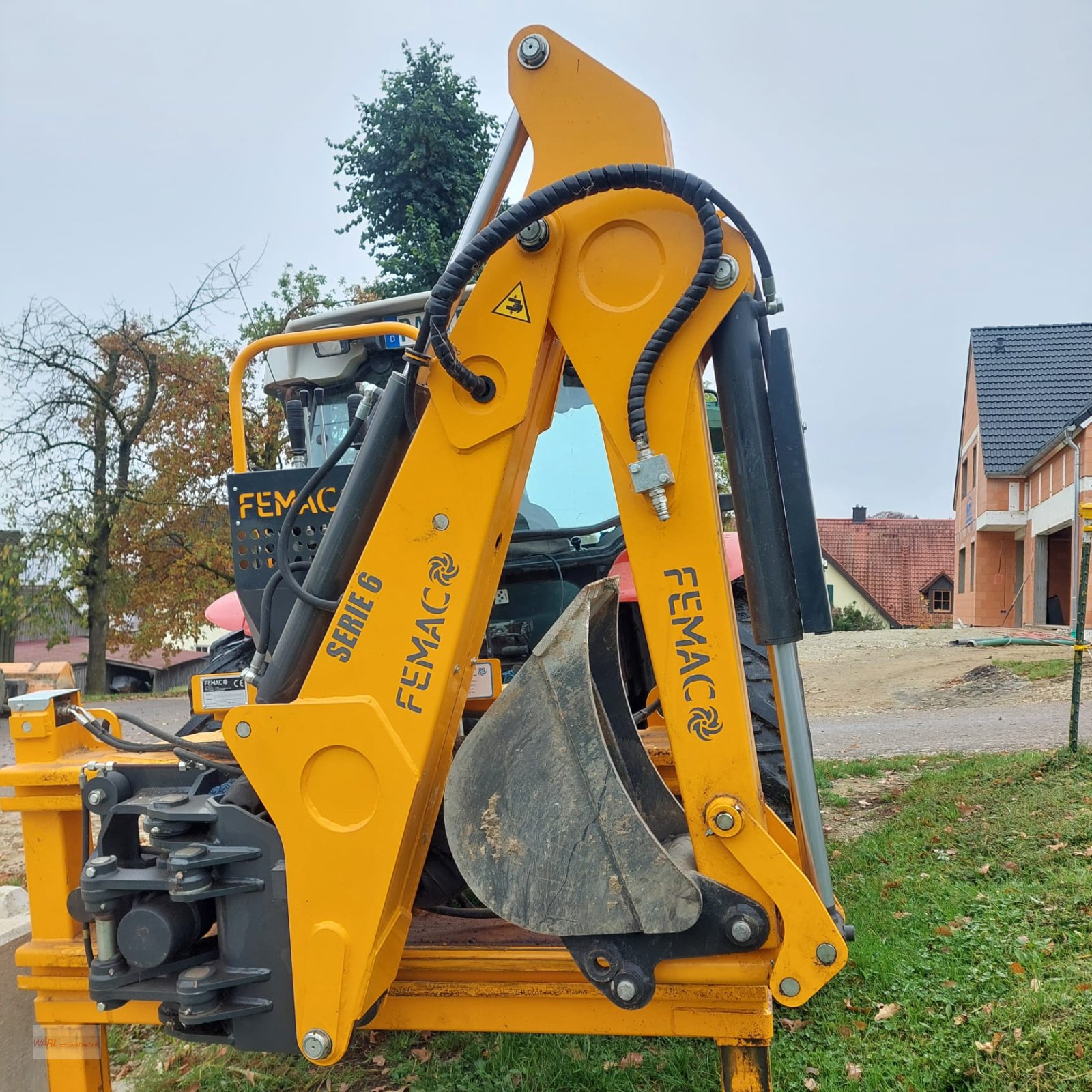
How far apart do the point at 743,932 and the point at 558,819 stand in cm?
50

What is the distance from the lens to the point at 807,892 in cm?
204

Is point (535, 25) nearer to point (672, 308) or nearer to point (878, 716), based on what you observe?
point (672, 308)

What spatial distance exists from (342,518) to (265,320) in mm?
19255

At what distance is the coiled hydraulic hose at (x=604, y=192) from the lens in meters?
2.03

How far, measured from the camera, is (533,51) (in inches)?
86.0

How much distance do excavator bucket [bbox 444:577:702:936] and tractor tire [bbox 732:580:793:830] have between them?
125cm

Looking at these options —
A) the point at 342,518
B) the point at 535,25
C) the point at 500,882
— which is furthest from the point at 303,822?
the point at 535,25

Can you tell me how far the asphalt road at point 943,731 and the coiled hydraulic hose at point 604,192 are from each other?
608cm

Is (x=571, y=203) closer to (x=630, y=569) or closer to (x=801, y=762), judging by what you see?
(x=801, y=762)

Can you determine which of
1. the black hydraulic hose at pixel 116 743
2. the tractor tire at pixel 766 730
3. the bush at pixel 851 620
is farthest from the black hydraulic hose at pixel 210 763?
the bush at pixel 851 620

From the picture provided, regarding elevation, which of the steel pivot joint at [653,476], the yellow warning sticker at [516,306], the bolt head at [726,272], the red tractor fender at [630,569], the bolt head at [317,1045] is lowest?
the bolt head at [317,1045]

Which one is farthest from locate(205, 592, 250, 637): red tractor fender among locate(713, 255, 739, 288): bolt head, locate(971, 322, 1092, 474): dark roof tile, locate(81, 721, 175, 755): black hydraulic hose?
locate(971, 322, 1092, 474): dark roof tile

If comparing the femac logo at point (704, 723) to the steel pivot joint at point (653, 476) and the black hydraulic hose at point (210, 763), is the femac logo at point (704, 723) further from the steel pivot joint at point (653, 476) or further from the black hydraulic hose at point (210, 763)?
the black hydraulic hose at point (210, 763)

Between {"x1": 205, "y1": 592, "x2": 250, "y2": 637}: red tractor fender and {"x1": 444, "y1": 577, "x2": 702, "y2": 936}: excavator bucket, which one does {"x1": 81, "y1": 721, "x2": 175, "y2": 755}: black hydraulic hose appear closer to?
{"x1": 444, "y1": 577, "x2": 702, "y2": 936}: excavator bucket
